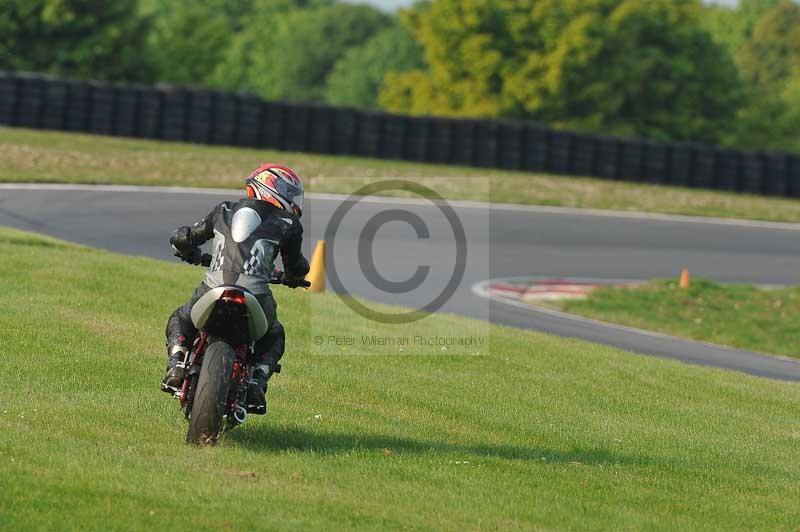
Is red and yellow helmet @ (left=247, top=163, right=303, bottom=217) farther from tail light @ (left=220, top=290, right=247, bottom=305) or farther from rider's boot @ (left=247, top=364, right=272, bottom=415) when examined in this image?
rider's boot @ (left=247, top=364, right=272, bottom=415)

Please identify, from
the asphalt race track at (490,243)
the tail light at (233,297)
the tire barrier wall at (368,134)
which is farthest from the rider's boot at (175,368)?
the tire barrier wall at (368,134)

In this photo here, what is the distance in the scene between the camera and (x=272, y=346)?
26.4 ft

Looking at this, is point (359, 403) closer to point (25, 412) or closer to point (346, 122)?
point (25, 412)

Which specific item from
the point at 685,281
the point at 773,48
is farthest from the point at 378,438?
the point at 773,48

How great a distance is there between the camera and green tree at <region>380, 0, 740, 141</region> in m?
57.9

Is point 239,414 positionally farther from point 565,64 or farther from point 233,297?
point 565,64

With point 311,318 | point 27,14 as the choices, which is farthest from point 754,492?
point 27,14

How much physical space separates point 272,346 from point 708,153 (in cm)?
2872

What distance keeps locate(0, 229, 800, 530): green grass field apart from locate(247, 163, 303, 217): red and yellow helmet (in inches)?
58.5

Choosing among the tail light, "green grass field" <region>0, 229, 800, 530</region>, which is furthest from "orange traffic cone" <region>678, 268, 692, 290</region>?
the tail light

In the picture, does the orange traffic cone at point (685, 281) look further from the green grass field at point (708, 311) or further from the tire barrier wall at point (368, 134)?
the tire barrier wall at point (368, 134)

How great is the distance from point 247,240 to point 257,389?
35.8 inches

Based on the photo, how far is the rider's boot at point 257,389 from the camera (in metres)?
7.87

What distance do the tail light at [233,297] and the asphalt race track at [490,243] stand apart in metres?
10.3
